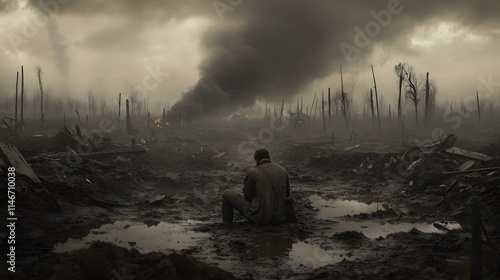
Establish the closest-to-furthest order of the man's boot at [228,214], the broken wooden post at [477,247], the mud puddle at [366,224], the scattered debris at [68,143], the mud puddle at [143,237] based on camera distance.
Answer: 1. the broken wooden post at [477,247]
2. the mud puddle at [143,237]
3. the mud puddle at [366,224]
4. the man's boot at [228,214]
5. the scattered debris at [68,143]

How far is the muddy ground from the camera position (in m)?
3.55

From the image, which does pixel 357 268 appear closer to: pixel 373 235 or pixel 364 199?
pixel 373 235

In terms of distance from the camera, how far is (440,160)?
12602 mm

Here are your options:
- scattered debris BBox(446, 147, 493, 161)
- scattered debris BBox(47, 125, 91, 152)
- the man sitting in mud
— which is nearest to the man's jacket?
the man sitting in mud

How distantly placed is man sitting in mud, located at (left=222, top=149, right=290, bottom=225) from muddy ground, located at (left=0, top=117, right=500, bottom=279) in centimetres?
23

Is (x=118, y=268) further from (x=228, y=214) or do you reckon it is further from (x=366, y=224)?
(x=366, y=224)

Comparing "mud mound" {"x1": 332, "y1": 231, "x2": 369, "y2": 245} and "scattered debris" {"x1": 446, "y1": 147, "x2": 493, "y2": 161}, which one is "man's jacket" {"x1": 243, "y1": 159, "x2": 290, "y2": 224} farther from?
"scattered debris" {"x1": 446, "y1": 147, "x2": 493, "y2": 161}

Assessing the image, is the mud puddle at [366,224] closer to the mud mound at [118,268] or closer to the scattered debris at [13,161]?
the mud mound at [118,268]

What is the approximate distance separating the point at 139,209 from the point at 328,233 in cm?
442

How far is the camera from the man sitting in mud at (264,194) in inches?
235

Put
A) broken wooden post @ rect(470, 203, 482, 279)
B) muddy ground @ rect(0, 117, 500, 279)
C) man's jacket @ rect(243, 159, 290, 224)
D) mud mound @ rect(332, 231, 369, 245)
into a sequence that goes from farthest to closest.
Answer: man's jacket @ rect(243, 159, 290, 224), mud mound @ rect(332, 231, 369, 245), muddy ground @ rect(0, 117, 500, 279), broken wooden post @ rect(470, 203, 482, 279)

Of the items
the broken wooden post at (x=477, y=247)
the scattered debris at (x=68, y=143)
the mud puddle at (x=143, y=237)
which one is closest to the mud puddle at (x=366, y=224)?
the mud puddle at (x=143, y=237)

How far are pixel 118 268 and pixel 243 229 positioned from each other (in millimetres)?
3013

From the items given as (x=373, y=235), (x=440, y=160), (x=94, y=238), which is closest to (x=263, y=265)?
(x=373, y=235)
